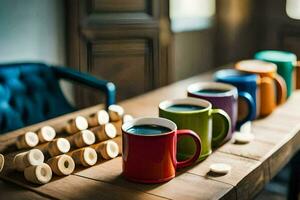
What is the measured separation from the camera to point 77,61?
8.76ft

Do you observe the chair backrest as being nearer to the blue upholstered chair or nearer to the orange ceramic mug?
the blue upholstered chair

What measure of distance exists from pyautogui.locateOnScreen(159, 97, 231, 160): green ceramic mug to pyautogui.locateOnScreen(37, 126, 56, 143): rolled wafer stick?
30 centimetres

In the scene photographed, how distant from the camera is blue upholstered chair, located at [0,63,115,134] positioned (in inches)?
79.4

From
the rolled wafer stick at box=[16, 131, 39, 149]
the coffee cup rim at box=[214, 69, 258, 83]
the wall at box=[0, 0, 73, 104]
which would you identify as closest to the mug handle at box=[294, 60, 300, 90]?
the coffee cup rim at box=[214, 69, 258, 83]

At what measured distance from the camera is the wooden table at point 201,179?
1016mm

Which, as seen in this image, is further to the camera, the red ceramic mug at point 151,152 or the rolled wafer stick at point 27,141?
the rolled wafer stick at point 27,141

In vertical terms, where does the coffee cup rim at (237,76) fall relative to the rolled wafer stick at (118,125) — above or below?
above

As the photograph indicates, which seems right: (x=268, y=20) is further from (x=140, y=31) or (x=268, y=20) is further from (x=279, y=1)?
(x=140, y=31)

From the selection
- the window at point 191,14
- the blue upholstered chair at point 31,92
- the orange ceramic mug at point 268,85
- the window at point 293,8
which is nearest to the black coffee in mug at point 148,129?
the orange ceramic mug at point 268,85

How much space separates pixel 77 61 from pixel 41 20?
0.28m

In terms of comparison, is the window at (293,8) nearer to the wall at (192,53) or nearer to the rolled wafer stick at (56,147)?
the wall at (192,53)

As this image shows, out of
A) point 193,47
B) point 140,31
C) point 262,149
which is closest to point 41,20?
point 140,31

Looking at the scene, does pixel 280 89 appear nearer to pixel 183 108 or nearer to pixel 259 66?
pixel 259 66

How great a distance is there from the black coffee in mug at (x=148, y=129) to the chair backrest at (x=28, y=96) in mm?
1015
